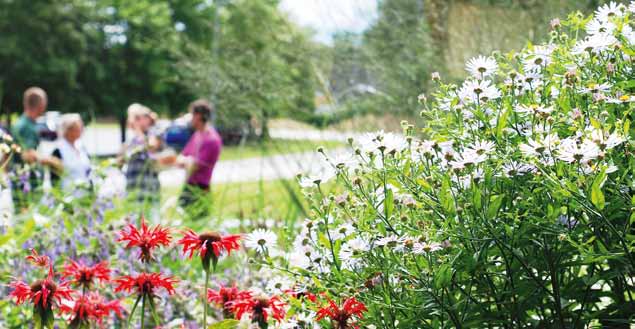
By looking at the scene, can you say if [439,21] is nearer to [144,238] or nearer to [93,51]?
[144,238]

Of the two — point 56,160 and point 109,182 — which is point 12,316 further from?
point 56,160

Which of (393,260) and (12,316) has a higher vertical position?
(393,260)

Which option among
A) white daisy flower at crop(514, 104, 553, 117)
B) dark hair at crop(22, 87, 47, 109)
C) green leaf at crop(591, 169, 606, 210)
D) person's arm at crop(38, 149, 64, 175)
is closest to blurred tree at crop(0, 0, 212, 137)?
dark hair at crop(22, 87, 47, 109)

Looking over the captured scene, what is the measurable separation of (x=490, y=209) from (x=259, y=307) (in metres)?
0.60

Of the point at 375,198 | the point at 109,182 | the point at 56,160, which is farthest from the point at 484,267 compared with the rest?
the point at 56,160

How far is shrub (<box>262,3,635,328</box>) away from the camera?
160cm

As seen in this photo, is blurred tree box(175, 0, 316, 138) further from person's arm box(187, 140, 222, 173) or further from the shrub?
the shrub

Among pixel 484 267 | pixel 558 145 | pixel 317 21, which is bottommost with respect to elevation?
pixel 484 267

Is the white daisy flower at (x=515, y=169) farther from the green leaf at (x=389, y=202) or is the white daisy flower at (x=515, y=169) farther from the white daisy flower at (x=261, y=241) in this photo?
the white daisy flower at (x=261, y=241)

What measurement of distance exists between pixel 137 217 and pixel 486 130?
9.33 ft

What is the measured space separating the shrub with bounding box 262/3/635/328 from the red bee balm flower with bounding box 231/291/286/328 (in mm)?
75

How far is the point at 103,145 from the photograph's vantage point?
32156 mm

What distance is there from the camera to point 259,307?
5.76 ft

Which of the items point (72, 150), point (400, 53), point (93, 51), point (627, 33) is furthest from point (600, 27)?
point (93, 51)
